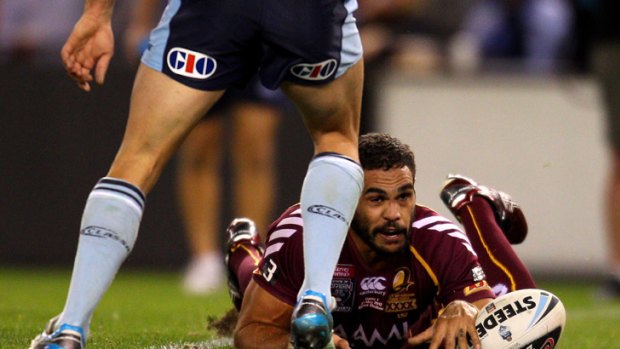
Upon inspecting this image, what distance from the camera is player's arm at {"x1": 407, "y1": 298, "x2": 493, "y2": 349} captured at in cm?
456

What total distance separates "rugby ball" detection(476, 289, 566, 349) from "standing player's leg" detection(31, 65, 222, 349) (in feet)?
4.08

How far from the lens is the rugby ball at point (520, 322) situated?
454 centimetres

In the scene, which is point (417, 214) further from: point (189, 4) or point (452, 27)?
point (452, 27)

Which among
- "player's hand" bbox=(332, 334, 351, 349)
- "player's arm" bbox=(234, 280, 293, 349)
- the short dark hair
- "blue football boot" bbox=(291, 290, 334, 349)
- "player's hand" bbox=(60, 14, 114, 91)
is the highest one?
"player's hand" bbox=(60, 14, 114, 91)

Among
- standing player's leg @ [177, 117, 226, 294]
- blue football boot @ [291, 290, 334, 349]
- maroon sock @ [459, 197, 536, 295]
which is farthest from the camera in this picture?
standing player's leg @ [177, 117, 226, 294]

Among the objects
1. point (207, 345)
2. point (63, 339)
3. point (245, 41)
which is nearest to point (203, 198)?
point (207, 345)

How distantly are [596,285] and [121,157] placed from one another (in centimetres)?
722

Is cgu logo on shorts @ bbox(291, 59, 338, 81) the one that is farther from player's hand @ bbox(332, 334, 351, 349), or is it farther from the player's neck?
player's hand @ bbox(332, 334, 351, 349)

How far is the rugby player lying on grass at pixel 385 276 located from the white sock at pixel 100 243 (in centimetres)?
83

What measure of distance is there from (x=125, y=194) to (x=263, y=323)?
3.04 feet

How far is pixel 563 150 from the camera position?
36.5ft

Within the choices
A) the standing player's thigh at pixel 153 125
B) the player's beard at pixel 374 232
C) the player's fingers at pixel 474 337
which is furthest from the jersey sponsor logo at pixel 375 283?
the standing player's thigh at pixel 153 125

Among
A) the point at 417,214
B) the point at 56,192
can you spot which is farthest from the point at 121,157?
the point at 56,192

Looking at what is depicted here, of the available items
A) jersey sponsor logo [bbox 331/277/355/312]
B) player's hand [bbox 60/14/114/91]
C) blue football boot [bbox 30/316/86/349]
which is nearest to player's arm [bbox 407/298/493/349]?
jersey sponsor logo [bbox 331/277/355/312]
